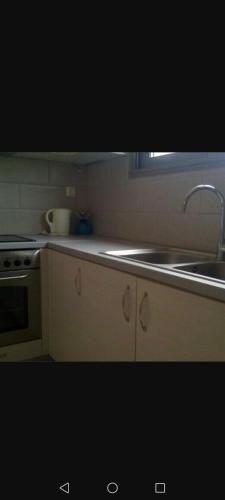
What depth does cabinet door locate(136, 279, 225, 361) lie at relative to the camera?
840mm

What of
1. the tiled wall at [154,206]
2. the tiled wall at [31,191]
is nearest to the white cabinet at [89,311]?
the tiled wall at [154,206]

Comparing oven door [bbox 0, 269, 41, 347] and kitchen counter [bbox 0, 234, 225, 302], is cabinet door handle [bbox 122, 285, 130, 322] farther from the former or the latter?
oven door [bbox 0, 269, 41, 347]

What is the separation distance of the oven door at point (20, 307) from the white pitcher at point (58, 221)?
23.4 inches

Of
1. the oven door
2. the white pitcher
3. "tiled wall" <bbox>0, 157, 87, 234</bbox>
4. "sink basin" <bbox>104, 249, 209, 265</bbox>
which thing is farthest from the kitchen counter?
"tiled wall" <bbox>0, 157, 87, 234</bbox>

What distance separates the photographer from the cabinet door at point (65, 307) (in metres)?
1.57

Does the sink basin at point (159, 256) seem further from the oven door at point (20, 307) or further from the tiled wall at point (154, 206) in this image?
the oven door at point (20, 307)

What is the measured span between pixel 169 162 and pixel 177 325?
1.14 meters

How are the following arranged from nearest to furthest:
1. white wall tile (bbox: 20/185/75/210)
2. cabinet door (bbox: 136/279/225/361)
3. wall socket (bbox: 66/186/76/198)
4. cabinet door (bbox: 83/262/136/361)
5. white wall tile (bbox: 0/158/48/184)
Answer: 1. cabinet door (bbox: 136/279/225/361)
2. cabinet door (bbox: 83/262/136/361)
3. white wall tile (bbox: 0/158/48/184)
4. white wall tile (bbox: 20/185/75/210)
5. wall socket (bbox: 66/186/76/198)

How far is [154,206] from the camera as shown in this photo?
1.90 m

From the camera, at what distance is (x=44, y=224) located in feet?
8.17

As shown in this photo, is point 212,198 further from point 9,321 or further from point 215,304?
point 9,321

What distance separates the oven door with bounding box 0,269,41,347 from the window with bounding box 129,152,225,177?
2.98ft
